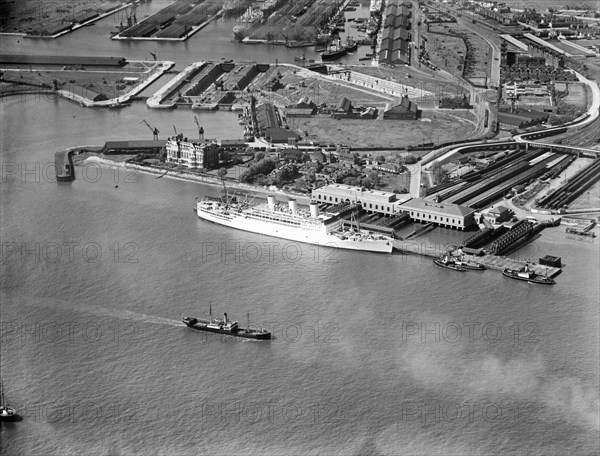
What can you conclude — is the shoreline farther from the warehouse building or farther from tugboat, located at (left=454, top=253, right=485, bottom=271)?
tugboat, located at (left=454, top=253, right=485, bottom=271)

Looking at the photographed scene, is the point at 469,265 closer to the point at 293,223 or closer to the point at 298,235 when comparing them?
the point at 298,235

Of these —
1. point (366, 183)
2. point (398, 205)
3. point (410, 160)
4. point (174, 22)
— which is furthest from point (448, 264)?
point (174, 22)

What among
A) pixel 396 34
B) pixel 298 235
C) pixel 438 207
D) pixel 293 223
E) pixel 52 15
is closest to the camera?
pixel 298 235

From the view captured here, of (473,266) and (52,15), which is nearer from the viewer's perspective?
(473,266)

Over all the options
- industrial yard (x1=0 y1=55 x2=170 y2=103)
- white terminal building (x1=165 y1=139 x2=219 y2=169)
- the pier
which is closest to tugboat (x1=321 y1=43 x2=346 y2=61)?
industrial yard (x1=0 y1=55 x2=170 y2=103)

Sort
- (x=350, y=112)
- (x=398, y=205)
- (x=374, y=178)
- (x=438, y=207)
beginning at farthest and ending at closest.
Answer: (x=350, y=112) < (x=374, y=178) < (x=398, y=205) < (x=438, y=207)

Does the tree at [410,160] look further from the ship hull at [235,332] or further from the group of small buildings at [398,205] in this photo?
the ship hull at [235,332]
